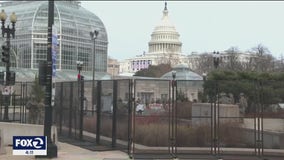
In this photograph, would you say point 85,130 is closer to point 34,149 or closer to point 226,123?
point 226,123

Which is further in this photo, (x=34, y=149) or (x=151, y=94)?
(x=151, y=94)

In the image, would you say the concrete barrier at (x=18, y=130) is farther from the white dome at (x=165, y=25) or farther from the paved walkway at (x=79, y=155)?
the white dome at (x=165, y=25)

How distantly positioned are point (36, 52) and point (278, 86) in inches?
3748

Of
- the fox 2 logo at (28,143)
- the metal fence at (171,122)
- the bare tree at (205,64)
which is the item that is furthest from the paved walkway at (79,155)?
the bare tree at (205,64)

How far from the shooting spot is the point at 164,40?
181 m

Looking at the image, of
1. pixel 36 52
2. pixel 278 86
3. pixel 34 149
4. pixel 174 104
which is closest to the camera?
pixel 34 149

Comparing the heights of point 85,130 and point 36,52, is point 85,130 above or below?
below

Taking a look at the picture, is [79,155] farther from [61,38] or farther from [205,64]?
[61,38]

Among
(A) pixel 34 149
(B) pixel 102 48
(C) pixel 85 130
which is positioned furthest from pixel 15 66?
(A) pixel 34 149

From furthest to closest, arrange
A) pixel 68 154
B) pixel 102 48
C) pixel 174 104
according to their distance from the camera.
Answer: pixel 102 48, pixel 174 104, pixel 68 154

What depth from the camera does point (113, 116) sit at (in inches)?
872

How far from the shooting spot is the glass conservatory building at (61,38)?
114750 mm

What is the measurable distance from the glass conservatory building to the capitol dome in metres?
52.4

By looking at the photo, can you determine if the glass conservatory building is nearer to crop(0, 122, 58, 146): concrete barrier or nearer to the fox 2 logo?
crop(0, 122, 58, 146): concrete barrier
